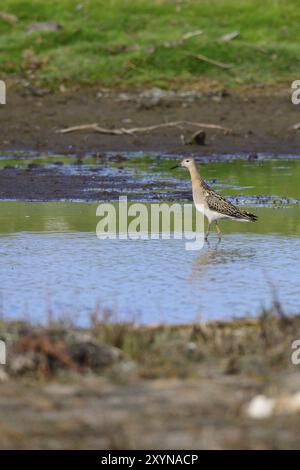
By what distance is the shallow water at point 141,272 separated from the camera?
28.5 ft

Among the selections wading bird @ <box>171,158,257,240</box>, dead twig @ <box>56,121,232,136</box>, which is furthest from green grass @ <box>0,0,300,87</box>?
wading bird @ <box>171,158,257,240</box>

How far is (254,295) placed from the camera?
9148 millimetres

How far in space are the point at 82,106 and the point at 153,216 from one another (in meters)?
7.52

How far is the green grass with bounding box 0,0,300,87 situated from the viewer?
22.0 m

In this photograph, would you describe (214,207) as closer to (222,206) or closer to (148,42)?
(222,206)

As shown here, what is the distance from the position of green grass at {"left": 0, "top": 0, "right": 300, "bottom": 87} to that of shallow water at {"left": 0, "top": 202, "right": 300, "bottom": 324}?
923 cm

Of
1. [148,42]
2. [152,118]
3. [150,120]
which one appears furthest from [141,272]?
[148,42]

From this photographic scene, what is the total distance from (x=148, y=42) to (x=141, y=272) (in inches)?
527

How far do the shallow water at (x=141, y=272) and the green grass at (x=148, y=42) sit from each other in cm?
923

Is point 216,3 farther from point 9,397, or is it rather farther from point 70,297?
point 9,397

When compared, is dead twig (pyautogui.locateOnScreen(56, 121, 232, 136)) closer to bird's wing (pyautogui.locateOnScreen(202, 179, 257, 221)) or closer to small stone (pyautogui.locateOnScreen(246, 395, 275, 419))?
bird's wing (pyautogui.locateOnScreen(202, 179, 257, 221))

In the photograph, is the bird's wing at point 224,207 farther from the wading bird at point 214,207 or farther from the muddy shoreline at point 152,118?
the muddy shoreline at point 152,118

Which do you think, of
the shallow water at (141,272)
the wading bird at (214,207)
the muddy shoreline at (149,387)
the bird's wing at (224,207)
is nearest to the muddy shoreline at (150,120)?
the wading bird at (214,207)

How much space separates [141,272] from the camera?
10062mm
